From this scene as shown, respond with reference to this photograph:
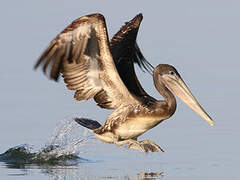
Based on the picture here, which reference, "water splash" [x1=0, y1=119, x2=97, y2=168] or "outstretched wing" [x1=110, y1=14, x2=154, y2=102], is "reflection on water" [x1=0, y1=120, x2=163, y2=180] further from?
"outstretched wing" [x1=110, y1=14, x2=154, y2=102]

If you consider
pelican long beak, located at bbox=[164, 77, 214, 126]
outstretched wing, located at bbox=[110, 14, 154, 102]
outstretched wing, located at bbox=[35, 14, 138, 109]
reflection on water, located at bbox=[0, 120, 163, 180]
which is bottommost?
reflection on water, located at bbox=[0, 120, 163, 180]

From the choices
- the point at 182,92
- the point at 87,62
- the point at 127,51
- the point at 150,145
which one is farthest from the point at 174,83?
the point at 127,51

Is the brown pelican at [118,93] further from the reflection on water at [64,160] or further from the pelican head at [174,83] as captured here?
the reflection on water at [64,160]

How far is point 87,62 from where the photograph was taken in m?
16.0

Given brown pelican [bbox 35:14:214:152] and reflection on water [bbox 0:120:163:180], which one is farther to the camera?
brown pelican [bbox 35:14:214:152]

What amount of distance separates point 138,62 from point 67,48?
3.40 meters

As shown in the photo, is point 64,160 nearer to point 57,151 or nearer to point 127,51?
point 57,151

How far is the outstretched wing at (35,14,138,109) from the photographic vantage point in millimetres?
15156

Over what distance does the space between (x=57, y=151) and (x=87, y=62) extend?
183 centimetres

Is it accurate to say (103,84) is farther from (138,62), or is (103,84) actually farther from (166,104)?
(138,62)

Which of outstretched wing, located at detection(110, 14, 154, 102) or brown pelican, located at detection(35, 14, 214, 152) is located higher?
outstretched wing, located at detection(110, 14, 154, 102)

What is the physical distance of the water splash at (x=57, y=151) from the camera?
16844 millimetres

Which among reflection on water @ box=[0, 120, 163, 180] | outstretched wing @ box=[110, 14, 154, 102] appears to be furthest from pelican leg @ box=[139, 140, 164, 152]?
outstretched wing @ box=[110, 14, 154, 102]

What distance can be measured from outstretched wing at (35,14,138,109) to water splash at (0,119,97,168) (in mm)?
1034
